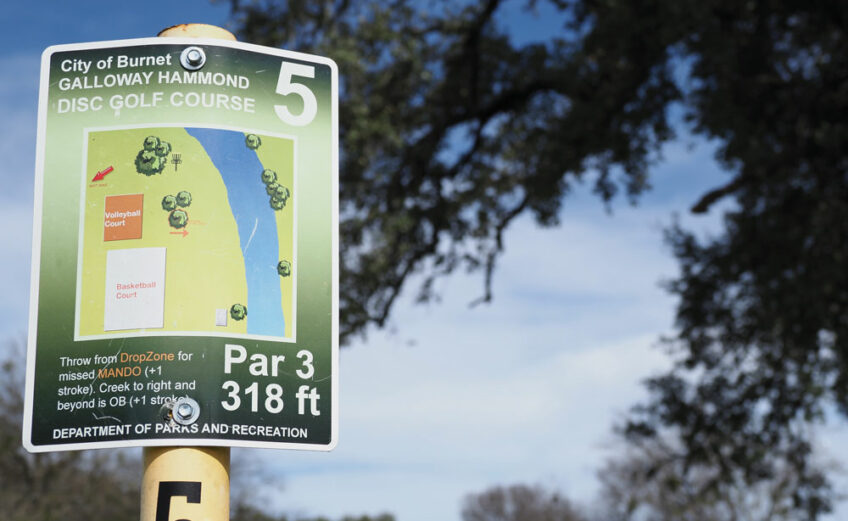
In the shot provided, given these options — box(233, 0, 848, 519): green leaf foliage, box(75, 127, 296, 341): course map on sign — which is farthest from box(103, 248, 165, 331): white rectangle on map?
box(233, 0, 848, 519): green leaf foliage

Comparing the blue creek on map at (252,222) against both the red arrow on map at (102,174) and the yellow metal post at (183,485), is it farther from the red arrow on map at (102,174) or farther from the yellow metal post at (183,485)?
the yellow metal post at (183,485)

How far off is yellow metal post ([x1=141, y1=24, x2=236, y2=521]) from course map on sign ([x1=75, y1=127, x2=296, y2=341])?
0.37 meters

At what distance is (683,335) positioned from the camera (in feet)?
46.0

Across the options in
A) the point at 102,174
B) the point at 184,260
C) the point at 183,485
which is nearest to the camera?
the point at 183,485

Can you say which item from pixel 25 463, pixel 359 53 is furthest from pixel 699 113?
pixel 25 463

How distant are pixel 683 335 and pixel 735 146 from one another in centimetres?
375

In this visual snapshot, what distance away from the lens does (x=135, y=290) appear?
2.96 metres

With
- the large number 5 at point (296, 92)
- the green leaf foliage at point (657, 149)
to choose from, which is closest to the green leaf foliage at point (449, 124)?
the green leaf foliage at point (657, 149)

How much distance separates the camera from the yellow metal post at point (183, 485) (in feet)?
9.39

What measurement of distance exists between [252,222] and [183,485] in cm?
83

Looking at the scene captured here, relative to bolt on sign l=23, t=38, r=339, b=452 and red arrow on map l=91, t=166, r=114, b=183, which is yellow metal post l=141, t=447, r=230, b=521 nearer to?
bolt on sign l=23, t=38, r=339, b=452

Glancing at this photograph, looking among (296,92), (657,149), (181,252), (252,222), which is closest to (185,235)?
(181,252)

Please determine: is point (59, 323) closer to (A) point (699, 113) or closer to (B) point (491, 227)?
(A) point (699, 113)

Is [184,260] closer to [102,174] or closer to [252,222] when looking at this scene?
[252,222]
